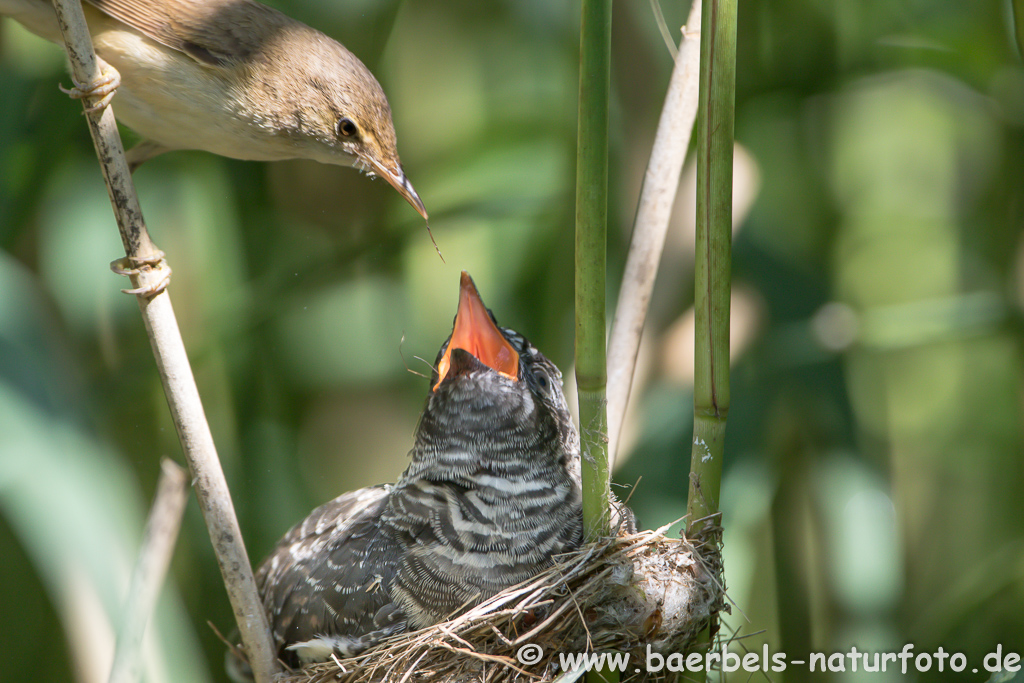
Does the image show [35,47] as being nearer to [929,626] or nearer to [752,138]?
[752,138]

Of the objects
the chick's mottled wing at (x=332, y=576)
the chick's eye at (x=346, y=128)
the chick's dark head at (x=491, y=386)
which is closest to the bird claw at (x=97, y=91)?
the chick's eye at (x=346, y=128)

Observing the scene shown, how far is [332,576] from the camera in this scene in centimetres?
113

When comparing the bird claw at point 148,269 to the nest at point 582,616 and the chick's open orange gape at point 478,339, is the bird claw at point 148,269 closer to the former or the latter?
the chick's open orange gape at point 478,339

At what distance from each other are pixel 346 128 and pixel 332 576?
0.67 metres

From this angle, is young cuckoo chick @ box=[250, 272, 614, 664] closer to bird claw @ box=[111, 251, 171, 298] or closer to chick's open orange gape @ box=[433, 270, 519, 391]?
chick's open orange gape @ box=[433, 270, 519, 391]

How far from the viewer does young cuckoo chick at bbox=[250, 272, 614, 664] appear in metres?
1.02

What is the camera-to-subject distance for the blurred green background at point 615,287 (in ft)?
5.51

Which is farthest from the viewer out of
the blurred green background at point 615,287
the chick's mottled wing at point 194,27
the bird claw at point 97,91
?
the blurred green background at point 615,287

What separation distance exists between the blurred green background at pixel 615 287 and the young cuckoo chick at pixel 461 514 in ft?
1.74

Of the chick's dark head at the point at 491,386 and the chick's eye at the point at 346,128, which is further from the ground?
the chick's eye at the point at 346,128

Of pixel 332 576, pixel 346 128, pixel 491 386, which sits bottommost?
pixel 332 576

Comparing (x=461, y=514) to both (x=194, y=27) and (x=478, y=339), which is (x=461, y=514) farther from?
(x=194, y=27)

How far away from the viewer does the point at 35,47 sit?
1.64 meters

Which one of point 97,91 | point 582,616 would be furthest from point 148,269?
point 582,616
